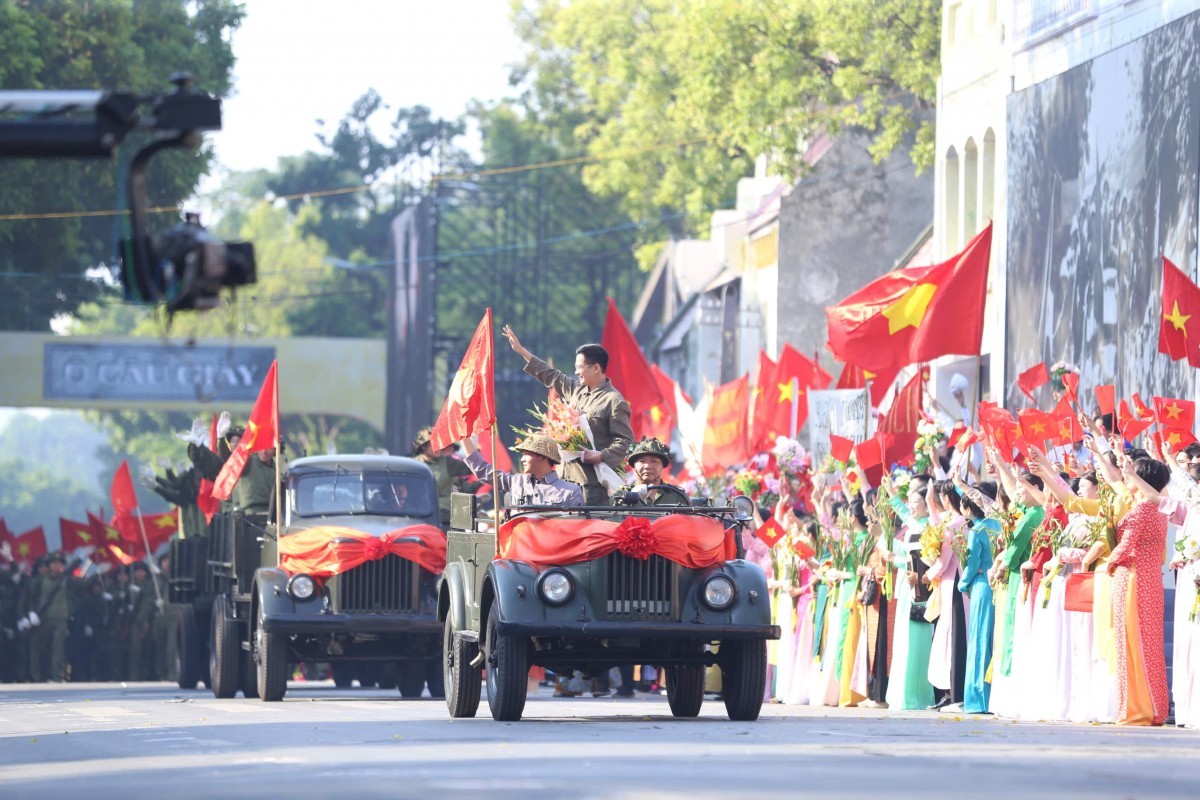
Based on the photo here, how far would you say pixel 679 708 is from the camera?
693 inches

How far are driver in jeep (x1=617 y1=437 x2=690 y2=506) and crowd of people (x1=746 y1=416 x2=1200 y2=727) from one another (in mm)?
2893

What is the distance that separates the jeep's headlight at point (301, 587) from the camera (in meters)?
22.0

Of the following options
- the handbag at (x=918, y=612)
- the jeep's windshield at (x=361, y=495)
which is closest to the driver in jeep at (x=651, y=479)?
the handbag at (x=918, y=612)

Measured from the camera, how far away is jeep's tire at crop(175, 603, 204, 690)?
93.9ft

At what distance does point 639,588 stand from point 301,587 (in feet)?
22.0

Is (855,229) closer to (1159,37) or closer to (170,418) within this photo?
(1159,37)

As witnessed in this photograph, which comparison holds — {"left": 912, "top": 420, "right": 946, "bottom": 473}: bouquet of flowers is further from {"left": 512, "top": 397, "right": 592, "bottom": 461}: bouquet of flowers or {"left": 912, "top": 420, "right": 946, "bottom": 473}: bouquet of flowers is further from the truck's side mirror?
{"left": 512, "top": 397, "right": 592, "bottom": 461}: bouquet of flowers

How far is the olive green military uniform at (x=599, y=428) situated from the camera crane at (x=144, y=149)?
18.8ft

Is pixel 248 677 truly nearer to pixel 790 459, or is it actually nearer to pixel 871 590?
pixel 790 459

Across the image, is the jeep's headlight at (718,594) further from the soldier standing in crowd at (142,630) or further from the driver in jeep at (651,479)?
the soldier standing in crowd at (142,630)

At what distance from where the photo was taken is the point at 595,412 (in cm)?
1689

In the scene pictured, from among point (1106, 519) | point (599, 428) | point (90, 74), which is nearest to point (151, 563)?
point (90, 74)

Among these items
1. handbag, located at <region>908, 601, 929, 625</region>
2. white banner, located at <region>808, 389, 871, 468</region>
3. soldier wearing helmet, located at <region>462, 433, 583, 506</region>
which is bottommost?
handbag, located at <region>908, 601, 929, 625</region>

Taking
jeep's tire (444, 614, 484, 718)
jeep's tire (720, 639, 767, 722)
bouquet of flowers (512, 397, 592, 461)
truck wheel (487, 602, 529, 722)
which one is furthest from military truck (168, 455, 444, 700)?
jeep's tire (720, 639, 767, 722)
